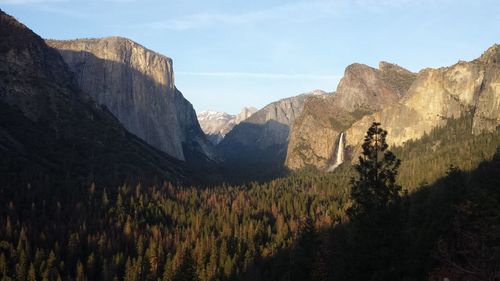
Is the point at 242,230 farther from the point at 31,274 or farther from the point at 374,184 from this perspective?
the point at 374,184

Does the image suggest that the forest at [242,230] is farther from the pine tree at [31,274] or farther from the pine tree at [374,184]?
the pine tree at [374,184]

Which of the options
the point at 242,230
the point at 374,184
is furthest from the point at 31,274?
the point at 374,184

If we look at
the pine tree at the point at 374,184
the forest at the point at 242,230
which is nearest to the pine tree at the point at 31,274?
the forest at the point at 242,230

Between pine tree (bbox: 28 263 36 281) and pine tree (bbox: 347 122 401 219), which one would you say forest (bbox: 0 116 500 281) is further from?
pine tree (bbox: 347 122 401 219)

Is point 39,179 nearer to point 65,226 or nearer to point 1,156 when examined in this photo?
point 1,156

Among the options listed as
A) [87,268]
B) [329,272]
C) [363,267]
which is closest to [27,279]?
[87,268]
